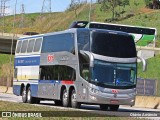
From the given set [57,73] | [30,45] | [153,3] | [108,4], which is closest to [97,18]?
[108,4]

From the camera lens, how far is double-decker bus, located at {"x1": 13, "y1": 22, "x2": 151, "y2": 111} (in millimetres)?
27859

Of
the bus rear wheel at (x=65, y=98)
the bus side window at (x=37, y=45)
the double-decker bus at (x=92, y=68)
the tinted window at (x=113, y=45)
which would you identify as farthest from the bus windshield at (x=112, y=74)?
the bus side window at (x=37, y=45)

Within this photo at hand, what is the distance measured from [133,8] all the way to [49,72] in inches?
4086

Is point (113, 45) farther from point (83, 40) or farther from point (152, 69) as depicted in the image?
point (152, 69)

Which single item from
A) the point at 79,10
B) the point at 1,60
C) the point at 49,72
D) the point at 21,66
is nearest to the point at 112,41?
the point at 49,72

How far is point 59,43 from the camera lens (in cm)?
3128

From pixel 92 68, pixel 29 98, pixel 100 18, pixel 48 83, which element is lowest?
pixel 29 98

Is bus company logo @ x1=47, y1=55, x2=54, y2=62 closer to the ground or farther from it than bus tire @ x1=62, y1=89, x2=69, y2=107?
farther from it

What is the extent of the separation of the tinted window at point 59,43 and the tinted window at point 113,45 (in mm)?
1558

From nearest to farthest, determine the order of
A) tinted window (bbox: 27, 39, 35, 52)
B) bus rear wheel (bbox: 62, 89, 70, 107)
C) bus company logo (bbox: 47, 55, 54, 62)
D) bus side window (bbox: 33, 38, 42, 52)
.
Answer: bus rear wheel (bbox: 62, 89, 70, 107)
bus company logo (bbox: 47, 55, 54, 62)
bus side window (bbox: 33, 38, 42, 52)
tinted window (bbox: 27, 39, 35, 52)

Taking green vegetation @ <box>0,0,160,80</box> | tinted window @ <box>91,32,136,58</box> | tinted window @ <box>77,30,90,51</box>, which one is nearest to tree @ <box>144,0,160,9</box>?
green vegetation @ <box>0,0,160,80</box>

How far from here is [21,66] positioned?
36.7 meters

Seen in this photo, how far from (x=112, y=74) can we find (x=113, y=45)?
1.60 meters

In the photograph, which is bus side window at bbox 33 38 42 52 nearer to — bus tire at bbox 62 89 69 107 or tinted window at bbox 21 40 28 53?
tinted window at bbox 21 40 28 53
